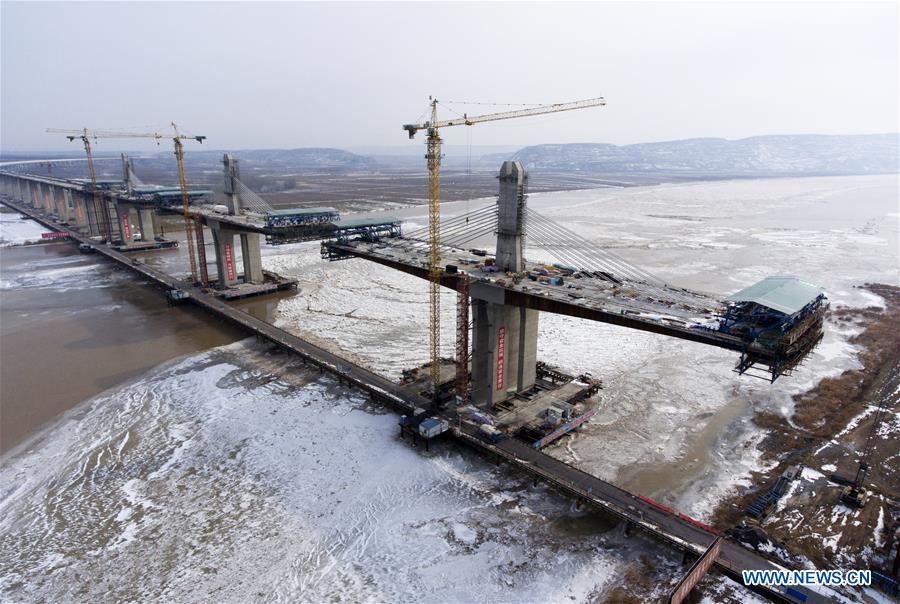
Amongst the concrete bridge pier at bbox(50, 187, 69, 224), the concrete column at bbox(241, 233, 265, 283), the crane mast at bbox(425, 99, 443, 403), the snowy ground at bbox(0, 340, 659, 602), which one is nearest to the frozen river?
the snowy ground at bbox(0, 340, 659, 602)

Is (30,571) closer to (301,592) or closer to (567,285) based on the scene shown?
(301,592)

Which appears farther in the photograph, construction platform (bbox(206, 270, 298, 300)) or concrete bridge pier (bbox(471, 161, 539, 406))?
construction platform (bbox(206, 270, 298, 300))

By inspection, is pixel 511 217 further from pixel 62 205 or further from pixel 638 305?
pixel 62 205

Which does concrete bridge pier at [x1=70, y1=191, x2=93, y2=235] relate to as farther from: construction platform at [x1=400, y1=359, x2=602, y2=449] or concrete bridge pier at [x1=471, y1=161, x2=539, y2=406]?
concrete bridge pier at [x1=471, y1=161, x2=539, y2=406]

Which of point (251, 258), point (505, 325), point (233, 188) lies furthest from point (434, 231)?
point (233, 188)

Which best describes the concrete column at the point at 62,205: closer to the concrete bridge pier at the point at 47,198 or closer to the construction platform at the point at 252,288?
the concrete bridge pier at the point at 47,198

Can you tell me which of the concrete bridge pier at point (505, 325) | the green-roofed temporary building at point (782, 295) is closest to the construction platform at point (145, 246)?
the concrete bridge pier at point (505, 325)

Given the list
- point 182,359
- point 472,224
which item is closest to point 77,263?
point 182,359
